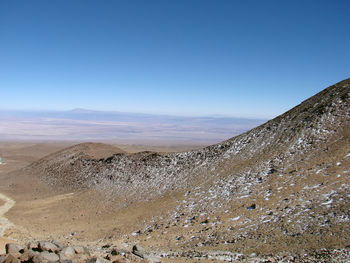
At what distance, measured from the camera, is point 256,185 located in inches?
658

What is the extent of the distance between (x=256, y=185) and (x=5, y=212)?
19023 mm

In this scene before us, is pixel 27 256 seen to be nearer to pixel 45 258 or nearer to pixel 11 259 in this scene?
pixel 11 259

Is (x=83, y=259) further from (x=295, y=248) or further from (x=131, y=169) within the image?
(x=131, y=169)

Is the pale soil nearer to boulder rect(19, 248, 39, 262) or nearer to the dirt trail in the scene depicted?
the dirt trail

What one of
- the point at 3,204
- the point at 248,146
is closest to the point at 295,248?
the point at 248,146

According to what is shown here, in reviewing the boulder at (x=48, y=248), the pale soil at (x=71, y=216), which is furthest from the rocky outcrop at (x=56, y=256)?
the pale soil at (x=71, y=216)

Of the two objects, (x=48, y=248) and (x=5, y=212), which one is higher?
(x=48, y=248)

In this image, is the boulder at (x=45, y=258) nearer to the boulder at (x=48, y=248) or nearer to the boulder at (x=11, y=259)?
the boulder at (x=11, y=259)

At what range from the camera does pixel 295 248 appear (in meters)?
9.59

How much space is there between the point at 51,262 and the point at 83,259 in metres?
1.04

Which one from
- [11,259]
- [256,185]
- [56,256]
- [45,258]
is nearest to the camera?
[11,259]

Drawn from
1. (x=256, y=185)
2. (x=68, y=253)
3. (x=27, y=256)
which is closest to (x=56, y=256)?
(x=68, y=253)

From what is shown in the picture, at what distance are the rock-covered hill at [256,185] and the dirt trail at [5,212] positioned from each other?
4777 millimetres

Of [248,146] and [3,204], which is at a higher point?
[248,146]
